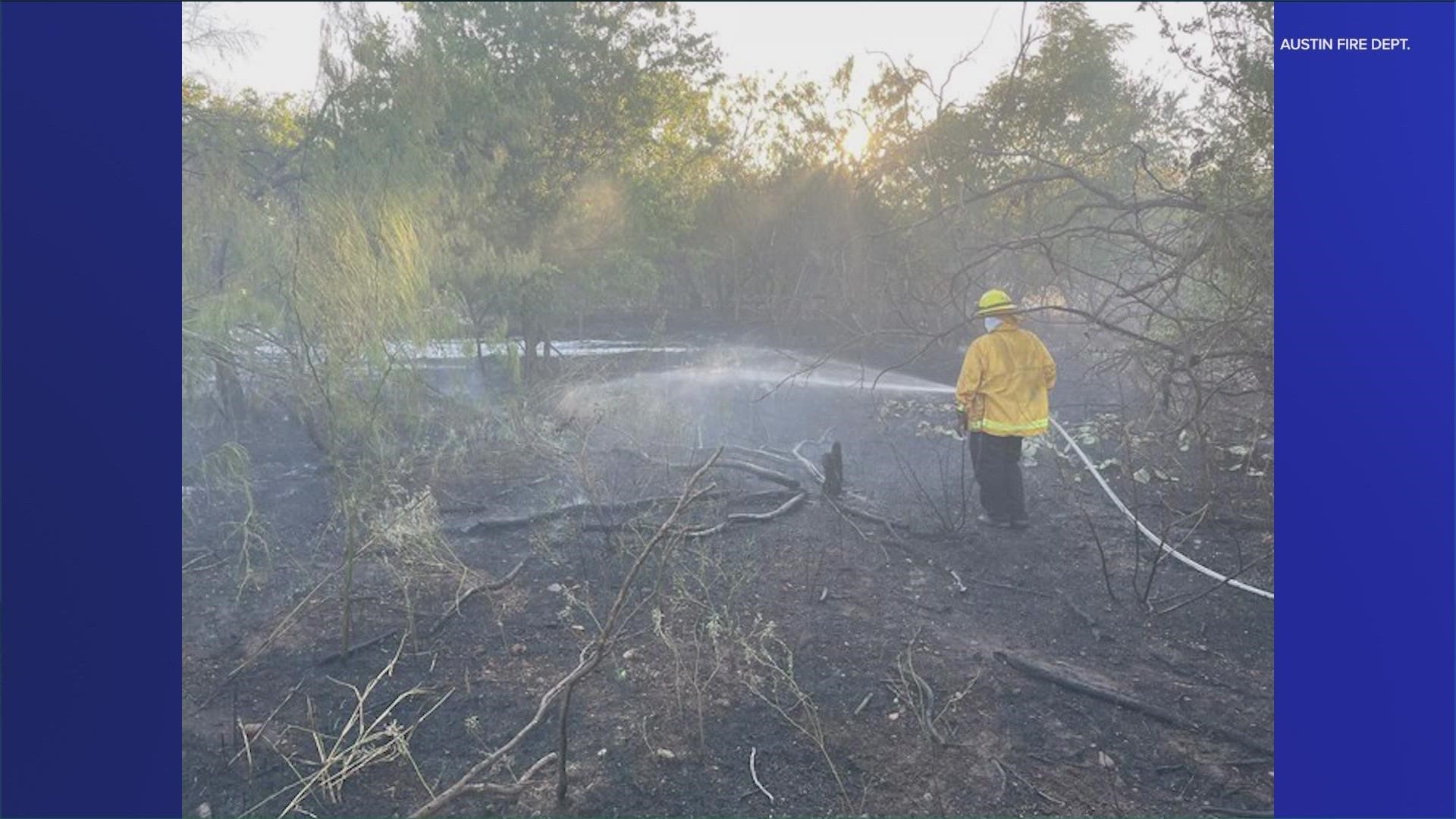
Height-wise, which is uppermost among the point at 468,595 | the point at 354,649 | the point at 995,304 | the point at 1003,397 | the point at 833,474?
the point at 995,304

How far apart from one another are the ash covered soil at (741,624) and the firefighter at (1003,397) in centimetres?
7

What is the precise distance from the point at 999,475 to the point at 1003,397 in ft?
0.87

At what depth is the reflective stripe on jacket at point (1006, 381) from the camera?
2.60m

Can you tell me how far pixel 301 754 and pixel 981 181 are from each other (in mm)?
2562

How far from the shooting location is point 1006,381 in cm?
263

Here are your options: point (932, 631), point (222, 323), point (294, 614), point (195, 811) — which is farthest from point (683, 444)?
point (195, 811)

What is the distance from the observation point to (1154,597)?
2.48 metres

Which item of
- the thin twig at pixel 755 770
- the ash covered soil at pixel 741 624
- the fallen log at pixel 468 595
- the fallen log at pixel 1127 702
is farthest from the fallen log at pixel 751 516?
the fallen log at pixel 1127 702

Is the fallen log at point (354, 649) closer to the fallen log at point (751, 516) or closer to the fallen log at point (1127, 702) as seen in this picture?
the fallen log at point (751, 516)

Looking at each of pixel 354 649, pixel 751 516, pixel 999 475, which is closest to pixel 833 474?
pixel 751 516

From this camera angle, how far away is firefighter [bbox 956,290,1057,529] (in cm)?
259

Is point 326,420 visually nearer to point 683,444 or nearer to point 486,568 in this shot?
point 486,568

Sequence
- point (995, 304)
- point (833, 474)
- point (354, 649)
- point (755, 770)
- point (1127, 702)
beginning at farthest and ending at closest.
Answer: point (833, 474)
point (995, 304)
point (354, 649)
point (1127, 702)
point (755, 770)

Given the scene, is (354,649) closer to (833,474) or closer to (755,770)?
(755,770)
